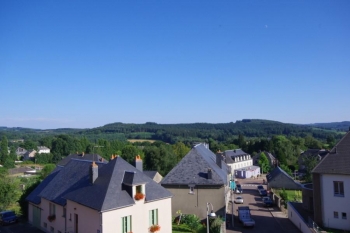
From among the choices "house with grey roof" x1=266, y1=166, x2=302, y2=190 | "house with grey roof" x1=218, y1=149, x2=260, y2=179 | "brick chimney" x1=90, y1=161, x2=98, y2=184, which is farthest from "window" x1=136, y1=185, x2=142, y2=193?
"house with grey roof" x1=218, y1=149, x2=260, y2=179

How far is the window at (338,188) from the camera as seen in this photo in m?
25.0

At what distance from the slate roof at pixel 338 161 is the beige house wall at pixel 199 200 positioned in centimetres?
949

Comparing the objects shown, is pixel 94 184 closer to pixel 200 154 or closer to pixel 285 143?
pixel 200 154

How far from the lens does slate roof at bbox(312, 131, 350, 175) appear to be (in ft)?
82.8

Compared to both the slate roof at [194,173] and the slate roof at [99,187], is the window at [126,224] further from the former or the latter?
the slate roof at [194,173]

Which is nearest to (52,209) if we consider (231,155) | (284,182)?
(284,182)

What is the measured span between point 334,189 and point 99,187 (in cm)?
2012

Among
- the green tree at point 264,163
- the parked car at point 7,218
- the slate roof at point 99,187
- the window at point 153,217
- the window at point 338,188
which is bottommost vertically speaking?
the green tree at point 264,163

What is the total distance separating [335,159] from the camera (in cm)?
2608

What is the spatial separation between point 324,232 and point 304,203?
6642 mm

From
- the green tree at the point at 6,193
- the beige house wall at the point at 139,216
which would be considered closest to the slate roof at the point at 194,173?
the beige house wall at the point at 139,216

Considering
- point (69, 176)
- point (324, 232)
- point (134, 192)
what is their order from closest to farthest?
point (134, 192)
point (324, 232)
point (69, 176)

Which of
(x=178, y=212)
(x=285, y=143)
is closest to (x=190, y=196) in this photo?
(x=178, y=212)

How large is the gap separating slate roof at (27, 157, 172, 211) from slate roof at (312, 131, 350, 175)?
14551 mm
